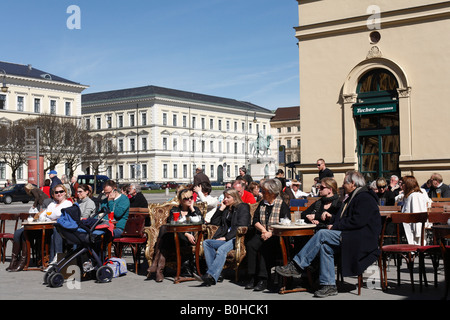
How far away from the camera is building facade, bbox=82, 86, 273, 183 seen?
A: 96.9 m

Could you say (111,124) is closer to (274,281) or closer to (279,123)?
(279,123)

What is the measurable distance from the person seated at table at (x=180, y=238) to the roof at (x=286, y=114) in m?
114

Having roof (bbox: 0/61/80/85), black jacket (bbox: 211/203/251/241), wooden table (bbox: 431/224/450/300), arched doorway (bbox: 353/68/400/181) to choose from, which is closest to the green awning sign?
arched doorway (bbox: 353/68/400/181)

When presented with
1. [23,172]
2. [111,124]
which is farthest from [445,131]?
[111,124]

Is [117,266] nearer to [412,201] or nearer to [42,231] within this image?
[42,231]

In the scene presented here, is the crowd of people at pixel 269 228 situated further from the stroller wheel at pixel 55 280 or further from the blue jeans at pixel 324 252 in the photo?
the stroller wheel at pixel 55 280

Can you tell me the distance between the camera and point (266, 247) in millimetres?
8492

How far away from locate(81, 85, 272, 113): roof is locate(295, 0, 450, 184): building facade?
259 feet

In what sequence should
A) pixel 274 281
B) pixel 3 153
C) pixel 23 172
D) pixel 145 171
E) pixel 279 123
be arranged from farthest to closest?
pixel 279 123 < pixel 145 171 < pixel 23 172 < pixel 3 153 < pixel 274 281

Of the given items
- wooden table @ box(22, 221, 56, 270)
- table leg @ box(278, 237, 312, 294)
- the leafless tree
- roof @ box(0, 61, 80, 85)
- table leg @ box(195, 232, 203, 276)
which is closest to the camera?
table leg @ box(278, 237, 312, 294)

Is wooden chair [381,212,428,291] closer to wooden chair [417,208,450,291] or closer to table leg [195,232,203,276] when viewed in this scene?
wooden chair [417,208,450,291]

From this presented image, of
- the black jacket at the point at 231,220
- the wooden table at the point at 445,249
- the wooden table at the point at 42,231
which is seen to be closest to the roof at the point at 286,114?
the wooden table at the point at 42,231

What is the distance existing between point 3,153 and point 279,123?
249 ft

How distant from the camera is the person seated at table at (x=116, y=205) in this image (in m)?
10.6
